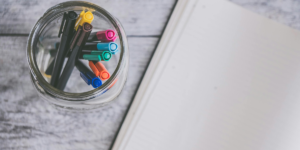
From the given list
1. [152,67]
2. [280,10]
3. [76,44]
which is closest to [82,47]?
[76,44]

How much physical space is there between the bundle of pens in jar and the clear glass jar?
1 cm

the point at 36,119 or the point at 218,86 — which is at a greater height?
the point at 218,86

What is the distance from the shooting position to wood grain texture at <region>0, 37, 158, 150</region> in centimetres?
33

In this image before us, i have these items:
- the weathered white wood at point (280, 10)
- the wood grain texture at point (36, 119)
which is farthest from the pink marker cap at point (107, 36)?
the weathered white wood at point (280, 10)

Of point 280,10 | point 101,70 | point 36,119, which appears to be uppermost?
point 280,10

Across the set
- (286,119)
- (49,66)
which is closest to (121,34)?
(49,66)

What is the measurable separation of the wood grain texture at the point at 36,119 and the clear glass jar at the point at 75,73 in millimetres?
41

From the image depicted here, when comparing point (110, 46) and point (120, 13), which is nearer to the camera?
point (110, 46)

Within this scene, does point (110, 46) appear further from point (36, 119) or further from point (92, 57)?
point (36, 119)

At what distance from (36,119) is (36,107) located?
0.06ft

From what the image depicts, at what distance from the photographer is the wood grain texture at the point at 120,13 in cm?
34

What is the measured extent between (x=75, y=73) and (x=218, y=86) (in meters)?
0.22

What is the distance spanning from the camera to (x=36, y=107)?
13.2 inches

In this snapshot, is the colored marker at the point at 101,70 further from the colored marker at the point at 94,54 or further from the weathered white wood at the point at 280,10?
the weathered white wood at the point at 280,10
